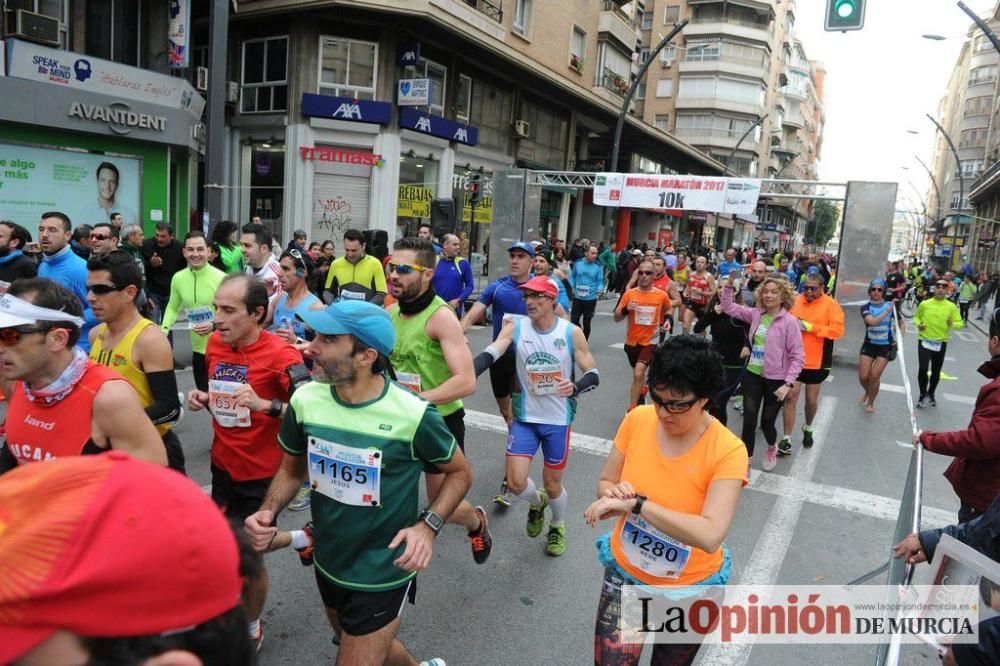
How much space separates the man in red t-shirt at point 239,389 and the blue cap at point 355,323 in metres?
0.92

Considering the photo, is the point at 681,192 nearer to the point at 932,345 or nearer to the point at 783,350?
the point at 932,345

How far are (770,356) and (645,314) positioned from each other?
185 centimetres

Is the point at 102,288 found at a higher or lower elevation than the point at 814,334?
higher

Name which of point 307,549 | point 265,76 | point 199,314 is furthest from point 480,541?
point 265,76

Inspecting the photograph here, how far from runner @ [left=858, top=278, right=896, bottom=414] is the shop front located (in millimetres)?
14352

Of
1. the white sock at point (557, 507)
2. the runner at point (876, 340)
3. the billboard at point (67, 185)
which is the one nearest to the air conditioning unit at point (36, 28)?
the billboard at point (67, 185)

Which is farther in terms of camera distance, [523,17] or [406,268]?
[523,17]

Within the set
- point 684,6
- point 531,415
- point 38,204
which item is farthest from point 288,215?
point 684,6

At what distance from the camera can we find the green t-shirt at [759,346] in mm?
6738

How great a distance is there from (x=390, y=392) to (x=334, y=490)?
434 mm

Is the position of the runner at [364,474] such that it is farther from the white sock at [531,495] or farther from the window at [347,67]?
the window at [347,67]

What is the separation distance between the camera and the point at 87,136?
A: 14883 mm

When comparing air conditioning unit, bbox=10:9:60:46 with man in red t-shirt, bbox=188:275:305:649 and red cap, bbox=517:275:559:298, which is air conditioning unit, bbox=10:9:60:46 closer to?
man in red t-shirt, bbox=188:275:305:649

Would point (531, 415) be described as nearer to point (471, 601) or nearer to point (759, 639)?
point (471, 601)
